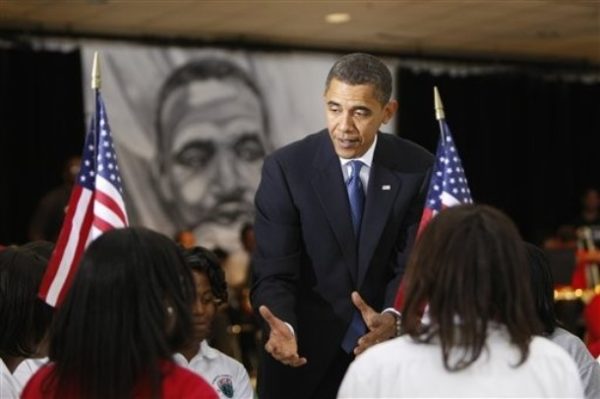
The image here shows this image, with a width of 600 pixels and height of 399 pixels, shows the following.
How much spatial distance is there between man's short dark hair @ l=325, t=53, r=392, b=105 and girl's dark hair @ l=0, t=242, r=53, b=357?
1.13 m

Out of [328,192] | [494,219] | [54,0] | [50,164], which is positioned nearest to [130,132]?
[50,164]

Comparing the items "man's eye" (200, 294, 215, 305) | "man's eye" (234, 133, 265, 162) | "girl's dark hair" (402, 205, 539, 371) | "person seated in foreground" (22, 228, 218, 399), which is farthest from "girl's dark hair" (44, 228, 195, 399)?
"man's eye" (234, 133, 265, 162)

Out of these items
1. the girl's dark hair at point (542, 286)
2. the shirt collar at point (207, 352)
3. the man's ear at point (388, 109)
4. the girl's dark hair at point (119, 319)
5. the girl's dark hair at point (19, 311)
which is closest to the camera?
the girl's dark hair at point (119, 319)

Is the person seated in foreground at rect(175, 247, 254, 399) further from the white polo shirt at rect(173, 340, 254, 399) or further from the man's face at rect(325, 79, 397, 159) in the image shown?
the man's face at rect(325, 79, 397, 159)

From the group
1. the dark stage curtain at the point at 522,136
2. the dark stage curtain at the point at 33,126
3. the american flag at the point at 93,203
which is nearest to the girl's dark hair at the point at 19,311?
the american flag at the point at 93,203

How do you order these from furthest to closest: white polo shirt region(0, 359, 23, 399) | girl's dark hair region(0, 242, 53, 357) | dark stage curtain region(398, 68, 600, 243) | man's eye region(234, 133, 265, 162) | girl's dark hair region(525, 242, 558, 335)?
dark stage curtain region(398, 68, 600, 243) → man's eye region(234, 133, 265, 162) → girl's dark hair region(525, 242, 558, 335) → girl's dark hair region(0, 242, 53, 357) → white polo shirt region(0, 359, 23, 399)

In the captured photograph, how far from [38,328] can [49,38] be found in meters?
7.49

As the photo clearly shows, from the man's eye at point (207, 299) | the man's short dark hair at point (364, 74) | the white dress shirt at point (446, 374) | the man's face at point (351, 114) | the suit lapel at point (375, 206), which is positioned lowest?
the man's eye at point (207, 299)

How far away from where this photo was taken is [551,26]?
35.4 ft

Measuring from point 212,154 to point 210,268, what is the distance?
736 centimetres

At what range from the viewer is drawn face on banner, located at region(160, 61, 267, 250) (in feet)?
38.0

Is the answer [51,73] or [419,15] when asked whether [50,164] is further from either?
[419,15]

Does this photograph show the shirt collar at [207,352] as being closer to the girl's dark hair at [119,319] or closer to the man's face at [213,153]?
the girl's dark hair at [119,319]

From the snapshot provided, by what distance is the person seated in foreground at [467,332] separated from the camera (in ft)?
8.55
